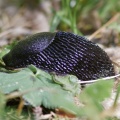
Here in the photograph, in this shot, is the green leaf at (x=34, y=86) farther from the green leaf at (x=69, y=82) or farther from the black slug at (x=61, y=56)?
the black slug at (x=61, y=56)

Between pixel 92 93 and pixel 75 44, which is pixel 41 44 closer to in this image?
pixel 75 44

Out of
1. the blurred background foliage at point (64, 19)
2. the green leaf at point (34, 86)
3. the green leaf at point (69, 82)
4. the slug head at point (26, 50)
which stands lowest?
the green leaf at point (34, 86)

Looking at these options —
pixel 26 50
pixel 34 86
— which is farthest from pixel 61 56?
pixel 34 86

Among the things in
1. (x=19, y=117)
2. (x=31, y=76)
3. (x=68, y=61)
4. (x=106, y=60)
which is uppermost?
(x=106, y=60)

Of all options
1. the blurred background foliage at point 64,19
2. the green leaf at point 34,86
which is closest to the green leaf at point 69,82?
the green leaf at point 34,86

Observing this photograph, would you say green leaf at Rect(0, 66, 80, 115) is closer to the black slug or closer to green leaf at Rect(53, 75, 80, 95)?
green leaf at Rect(53, 75, 80, 95)

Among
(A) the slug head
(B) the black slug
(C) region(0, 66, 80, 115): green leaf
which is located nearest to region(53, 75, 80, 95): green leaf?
(C) region(0, 66, 80, 115): green leaf

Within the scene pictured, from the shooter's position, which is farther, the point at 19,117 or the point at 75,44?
the point at 75,44

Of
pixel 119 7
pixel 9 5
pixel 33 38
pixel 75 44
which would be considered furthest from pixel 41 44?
pixel 9 5
